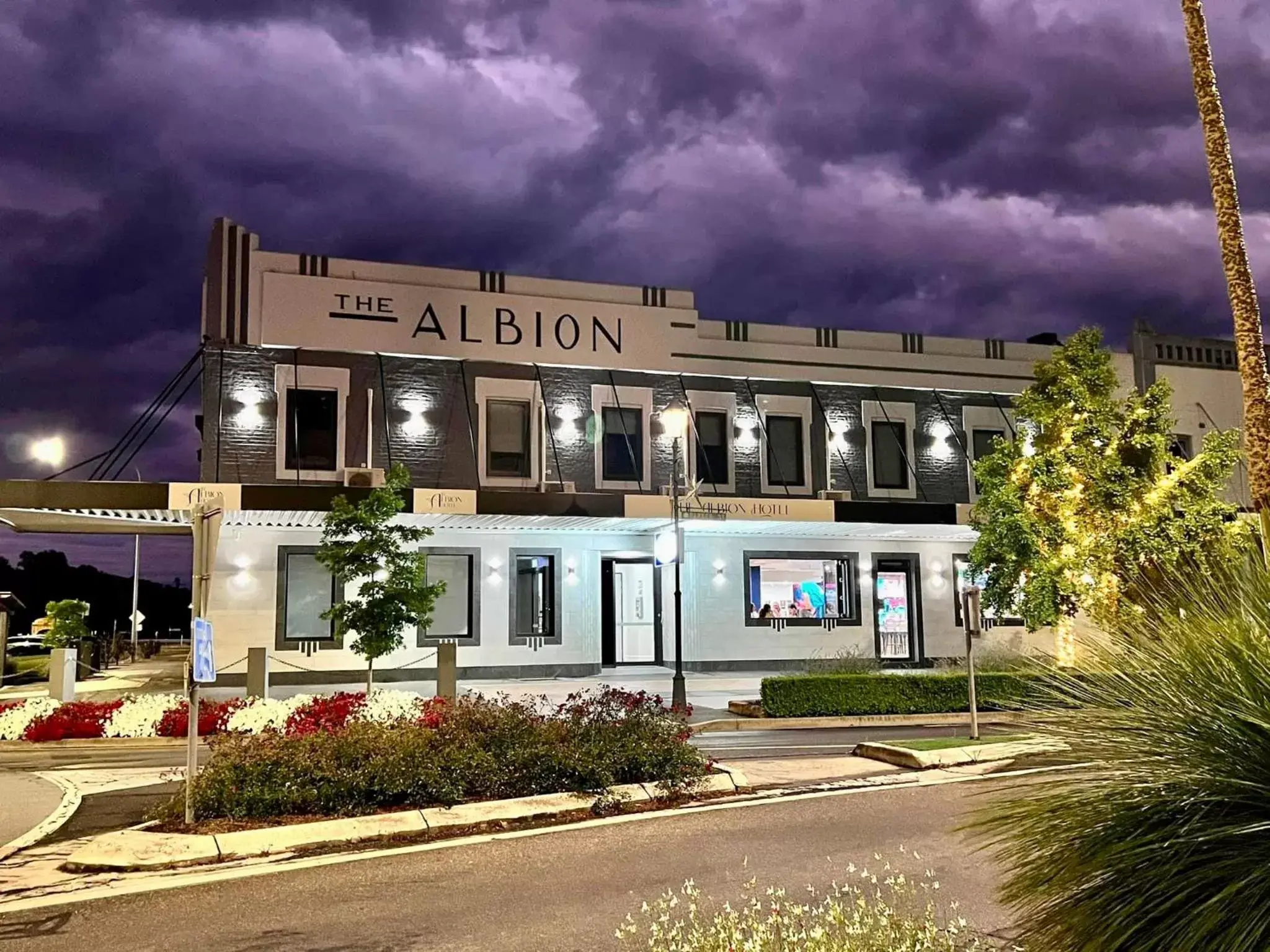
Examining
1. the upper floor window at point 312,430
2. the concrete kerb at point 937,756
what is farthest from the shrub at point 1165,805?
the upper floor window at point 312,430

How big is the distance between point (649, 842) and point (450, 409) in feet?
64.7

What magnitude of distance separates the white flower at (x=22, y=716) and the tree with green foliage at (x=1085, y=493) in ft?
54.7

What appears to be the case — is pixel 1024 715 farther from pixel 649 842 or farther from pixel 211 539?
pixel 211 539

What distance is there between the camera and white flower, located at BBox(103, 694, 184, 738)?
16328mm

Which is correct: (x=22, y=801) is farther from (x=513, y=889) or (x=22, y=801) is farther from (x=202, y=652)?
(x=513, y=889)

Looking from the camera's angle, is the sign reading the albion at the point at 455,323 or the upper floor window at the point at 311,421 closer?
the upper floor window at the point at 311,421

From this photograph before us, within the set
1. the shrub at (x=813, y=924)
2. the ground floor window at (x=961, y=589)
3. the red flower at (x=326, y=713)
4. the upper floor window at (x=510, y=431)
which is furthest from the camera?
the ground floor window at (x=961, y=589)

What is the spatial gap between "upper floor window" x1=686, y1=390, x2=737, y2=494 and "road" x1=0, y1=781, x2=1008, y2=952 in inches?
785

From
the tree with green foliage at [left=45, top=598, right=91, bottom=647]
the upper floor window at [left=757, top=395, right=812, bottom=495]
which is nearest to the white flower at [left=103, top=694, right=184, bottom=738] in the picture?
the upper floor window at [left=757, top=395, right=812, bottom=495]

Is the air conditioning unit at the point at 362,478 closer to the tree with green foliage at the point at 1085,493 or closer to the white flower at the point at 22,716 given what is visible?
the white flower at the point at 22,716

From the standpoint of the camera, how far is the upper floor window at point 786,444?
101 feet

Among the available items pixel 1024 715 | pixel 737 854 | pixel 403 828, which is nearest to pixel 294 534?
pixel 403 828

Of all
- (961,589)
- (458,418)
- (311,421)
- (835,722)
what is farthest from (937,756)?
(961,589)

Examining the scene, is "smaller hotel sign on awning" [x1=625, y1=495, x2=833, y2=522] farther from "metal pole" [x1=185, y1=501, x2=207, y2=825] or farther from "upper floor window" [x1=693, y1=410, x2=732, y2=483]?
"metal pole" [x1=185, y1=501, x2=207, y2=825]
